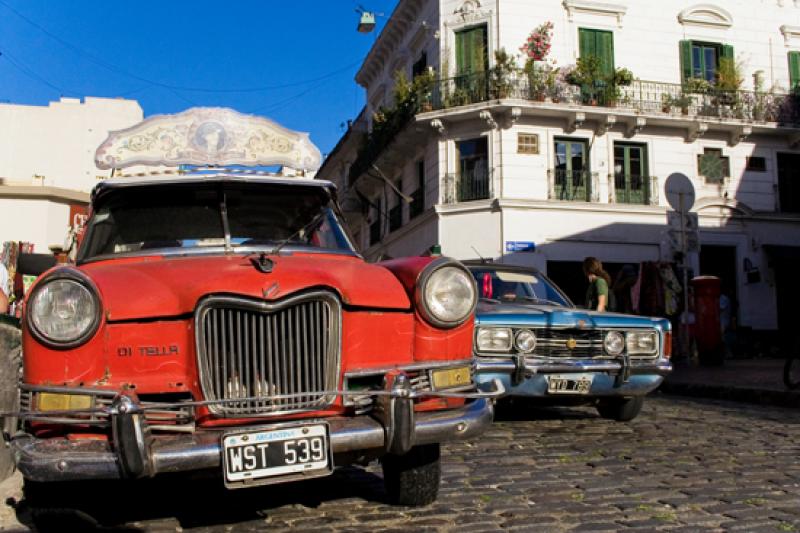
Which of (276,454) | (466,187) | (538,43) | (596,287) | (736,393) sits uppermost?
(538,43)

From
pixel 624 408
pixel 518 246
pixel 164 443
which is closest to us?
pixel 164 443

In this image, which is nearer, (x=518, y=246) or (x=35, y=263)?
(x=35, y=263)

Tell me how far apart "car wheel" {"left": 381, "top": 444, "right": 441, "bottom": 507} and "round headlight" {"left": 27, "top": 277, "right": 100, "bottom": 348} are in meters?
1.62

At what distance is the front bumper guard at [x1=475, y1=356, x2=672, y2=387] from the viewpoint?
6.20 metres

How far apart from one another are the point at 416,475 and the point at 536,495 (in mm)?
774

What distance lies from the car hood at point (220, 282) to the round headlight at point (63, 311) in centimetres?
7

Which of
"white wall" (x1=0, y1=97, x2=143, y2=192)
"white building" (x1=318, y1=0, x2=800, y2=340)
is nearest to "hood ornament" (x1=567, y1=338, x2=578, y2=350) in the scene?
"white building" (x1=318, y1=0, x2=800, y2=340)

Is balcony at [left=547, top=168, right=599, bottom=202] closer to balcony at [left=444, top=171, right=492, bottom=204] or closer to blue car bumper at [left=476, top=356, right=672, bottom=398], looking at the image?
balcony at [left=444, top=171, right=492, bottom=204]

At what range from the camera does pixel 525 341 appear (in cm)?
632

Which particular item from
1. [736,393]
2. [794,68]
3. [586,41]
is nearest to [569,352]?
[736,393]

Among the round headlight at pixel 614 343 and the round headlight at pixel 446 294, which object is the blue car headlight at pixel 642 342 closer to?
the round headlight at pixel 614 343

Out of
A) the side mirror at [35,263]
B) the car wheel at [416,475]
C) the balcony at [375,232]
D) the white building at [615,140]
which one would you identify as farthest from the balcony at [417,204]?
the car wheel at [416,475]

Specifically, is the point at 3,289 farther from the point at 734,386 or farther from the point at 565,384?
the point at 734,386

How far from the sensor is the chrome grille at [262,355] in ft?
10.8
